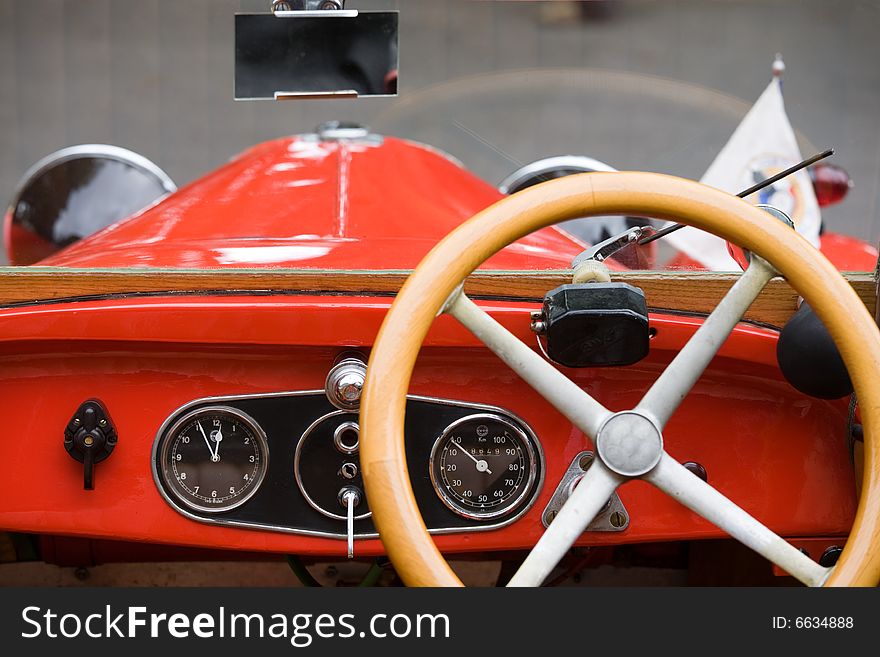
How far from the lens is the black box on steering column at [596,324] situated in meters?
1.13

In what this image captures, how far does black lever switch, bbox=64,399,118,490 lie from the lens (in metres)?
1.35

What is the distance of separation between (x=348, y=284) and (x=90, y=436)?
1.30ft

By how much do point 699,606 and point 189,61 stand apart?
4.36 feet

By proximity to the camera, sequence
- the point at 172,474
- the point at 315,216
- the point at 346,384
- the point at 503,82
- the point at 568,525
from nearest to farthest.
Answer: the point at 568,525, the point at 346,384, the point at 172,474, the point at 315,216, the point at 503,82

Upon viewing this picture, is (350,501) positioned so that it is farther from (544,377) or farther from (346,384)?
(544,377)

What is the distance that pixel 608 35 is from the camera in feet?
5.94

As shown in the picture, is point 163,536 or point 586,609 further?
point 163,536

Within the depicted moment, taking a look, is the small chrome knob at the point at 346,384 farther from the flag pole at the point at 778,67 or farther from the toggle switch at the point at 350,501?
the flag pole at the point at 778,67

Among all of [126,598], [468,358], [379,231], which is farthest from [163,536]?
[379,231]

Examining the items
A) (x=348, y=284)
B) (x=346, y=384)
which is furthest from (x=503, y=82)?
(x=346, y=384)

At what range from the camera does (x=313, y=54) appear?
4.81 feet

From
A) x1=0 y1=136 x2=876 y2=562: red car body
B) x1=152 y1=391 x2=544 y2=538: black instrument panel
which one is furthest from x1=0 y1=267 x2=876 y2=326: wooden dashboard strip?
x1=152 y1=391 x2=544 y2=538: black instrument panel

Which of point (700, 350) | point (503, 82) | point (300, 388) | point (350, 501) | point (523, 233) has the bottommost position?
point (350, 501)

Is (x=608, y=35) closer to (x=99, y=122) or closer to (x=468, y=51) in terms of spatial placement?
(x=468, y=51)
